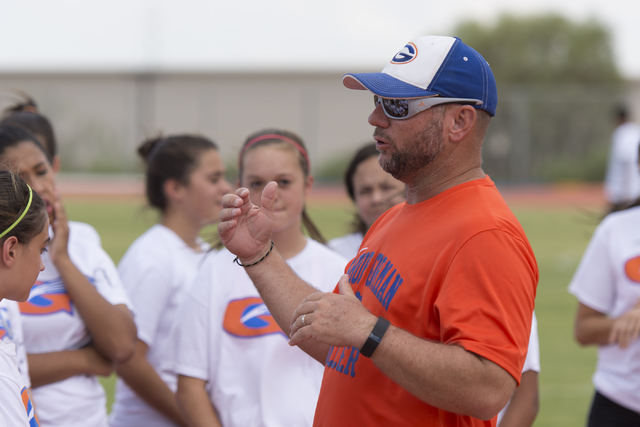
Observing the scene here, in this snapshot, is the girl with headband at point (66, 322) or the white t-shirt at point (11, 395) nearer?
the white t-shirt at point (11, 395)

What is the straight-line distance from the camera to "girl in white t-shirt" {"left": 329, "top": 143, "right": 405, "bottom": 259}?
3.90m

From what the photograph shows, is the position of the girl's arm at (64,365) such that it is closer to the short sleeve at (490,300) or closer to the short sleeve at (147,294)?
the short sleeve at (147,294)

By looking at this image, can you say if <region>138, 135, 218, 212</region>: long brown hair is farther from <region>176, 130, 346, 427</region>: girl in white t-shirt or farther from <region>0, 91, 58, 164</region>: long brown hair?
<region>176, 130, 346, 427</region>: girl in white t-shirt

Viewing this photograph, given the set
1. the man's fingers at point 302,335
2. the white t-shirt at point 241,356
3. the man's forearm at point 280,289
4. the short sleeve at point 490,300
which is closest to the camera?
the short sleeve at point 490,300

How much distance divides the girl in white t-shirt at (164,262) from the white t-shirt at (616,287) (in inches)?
88.1

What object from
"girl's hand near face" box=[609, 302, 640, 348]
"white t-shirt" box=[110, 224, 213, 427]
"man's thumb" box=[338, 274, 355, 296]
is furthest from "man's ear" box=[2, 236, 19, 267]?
"girl's hand near face" box=[609, 302, 640, 348]

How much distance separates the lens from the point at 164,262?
3.73 m

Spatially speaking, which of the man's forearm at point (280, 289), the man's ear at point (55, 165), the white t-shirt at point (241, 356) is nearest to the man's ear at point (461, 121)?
the man's forearm at point (280, 289)

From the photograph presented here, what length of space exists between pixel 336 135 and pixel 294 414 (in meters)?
32.5

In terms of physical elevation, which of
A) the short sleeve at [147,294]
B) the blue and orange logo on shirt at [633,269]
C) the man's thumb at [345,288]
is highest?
the man's thumb at [345,288]

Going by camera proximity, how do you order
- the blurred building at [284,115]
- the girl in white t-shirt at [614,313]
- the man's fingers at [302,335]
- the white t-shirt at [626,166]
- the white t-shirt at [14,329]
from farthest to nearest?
the blurred building at [284,115], the white t-shirt at [626,166], the girl in white t-shirt at [614,313], the white t-shirt at [14,329], the man's fingers at [302,335]

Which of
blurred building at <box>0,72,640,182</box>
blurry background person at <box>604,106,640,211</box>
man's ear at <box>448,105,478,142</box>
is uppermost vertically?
man's ear at <box>448,105,478,142</box>

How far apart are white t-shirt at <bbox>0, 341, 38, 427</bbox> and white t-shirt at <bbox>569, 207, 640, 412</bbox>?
2.80 metres

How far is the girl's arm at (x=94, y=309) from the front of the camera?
9.77ft
